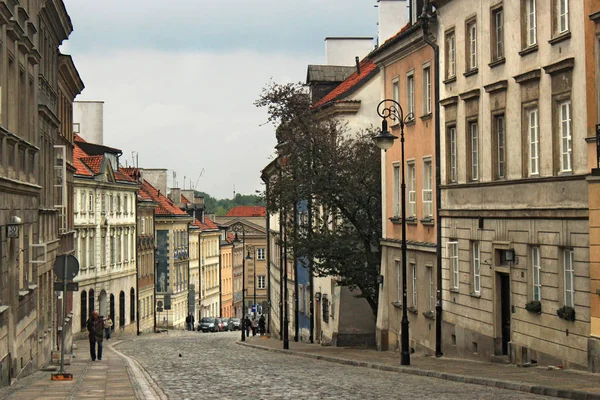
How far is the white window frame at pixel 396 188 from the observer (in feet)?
123

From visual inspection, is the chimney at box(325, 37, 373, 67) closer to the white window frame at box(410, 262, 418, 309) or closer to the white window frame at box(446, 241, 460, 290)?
the white window frame at box(410, 262, 418, 309)

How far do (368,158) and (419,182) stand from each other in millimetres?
6534

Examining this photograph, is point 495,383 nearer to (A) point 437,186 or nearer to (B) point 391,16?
(A) point 437,186

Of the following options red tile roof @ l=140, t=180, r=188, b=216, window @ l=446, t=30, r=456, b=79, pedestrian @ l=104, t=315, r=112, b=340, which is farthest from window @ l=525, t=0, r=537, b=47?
red tile roof @ l=140, t=180, r=188, b=216

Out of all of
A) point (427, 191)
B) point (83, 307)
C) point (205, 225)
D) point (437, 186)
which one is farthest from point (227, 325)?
point (437, 186)

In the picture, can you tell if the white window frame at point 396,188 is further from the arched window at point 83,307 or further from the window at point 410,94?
the arched window at point 83,307

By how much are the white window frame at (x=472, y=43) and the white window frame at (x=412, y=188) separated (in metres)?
6.98

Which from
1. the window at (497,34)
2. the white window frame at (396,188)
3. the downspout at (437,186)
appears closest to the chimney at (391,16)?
the white window frame at (396,188)

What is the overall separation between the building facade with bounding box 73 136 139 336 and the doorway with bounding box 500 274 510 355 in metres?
41.8

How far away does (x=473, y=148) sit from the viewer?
29.1 m

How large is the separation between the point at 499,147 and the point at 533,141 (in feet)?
8.21

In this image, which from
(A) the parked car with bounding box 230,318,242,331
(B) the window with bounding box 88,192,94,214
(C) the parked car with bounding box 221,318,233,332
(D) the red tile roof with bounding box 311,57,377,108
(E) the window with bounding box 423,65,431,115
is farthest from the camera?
(A) the parked car with bounding box 230,318,242,331

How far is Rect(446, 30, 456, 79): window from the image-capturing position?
30406mm

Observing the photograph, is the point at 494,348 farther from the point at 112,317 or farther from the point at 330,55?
the point at 112,317
